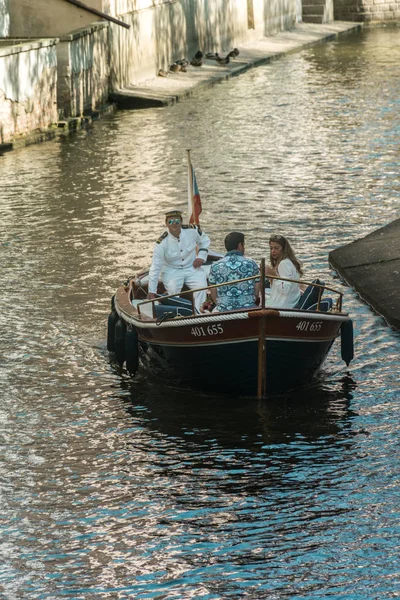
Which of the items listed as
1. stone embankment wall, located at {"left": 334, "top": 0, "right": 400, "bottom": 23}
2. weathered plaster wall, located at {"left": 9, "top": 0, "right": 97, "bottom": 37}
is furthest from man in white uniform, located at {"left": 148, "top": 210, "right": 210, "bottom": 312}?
stone embankment wall, located at {"left": 334, "top": 0, "right": 400, "bottom": 23}

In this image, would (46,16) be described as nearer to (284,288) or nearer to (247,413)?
(284,288)

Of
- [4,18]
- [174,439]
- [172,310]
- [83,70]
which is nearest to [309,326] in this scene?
[172,310]

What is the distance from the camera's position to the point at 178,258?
48.5 ft

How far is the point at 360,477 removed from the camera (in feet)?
36.9

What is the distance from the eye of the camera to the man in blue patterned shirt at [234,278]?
13109mm

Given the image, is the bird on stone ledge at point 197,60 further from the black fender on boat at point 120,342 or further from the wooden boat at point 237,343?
the wooden boat at point 237,343

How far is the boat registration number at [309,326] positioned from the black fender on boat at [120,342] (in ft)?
7.02

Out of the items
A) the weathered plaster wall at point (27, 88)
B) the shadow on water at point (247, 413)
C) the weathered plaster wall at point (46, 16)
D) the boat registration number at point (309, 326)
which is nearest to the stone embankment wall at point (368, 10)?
the weathered plaster wall at point (46, 16)

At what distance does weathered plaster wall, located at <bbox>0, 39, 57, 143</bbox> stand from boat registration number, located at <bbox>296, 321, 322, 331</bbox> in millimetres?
17242

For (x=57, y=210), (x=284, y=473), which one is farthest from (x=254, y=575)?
(x=57, y=210)

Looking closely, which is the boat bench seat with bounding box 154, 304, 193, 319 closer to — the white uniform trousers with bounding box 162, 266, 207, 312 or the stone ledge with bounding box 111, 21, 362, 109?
the white uniform trousers with bounding box 162, 266, 207, 312

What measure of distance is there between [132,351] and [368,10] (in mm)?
50572

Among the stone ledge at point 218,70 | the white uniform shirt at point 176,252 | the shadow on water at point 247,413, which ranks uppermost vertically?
the white uniform shirt at point 176,252

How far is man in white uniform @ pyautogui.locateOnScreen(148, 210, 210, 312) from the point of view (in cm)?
1459
